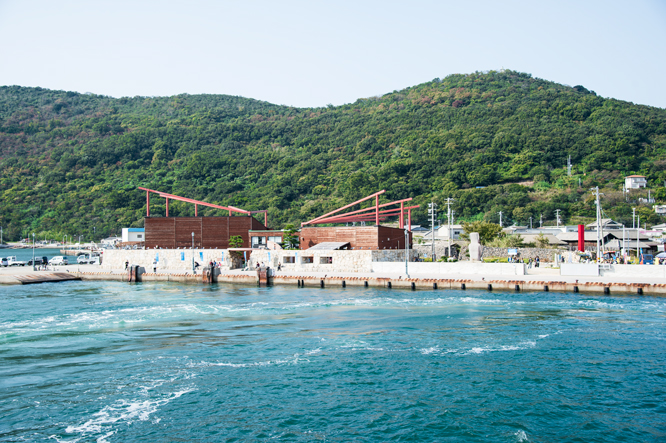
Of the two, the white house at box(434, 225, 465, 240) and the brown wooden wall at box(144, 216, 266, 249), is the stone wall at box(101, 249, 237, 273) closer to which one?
the brown wooden wall at box(144, 216, 266, 249)

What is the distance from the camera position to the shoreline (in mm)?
36344

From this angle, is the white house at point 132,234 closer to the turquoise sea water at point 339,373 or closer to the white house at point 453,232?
the turquoise sea water at point 339,373

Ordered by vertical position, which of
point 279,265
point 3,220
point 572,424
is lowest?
point 572,424

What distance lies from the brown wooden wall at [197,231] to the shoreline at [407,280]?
647 centimetres

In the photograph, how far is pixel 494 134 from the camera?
12975cm

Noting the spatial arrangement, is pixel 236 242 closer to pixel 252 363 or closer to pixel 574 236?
pixel 252 363

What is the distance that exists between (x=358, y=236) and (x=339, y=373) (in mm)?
33767

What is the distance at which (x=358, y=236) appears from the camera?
2045 inches

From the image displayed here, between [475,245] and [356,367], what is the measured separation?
33537 mm

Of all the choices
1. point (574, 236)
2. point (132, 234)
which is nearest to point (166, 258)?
point (132, 234)

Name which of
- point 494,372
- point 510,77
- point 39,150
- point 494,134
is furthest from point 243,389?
point 510,77

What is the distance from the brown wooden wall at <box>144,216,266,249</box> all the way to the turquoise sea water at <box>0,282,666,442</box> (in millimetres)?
26571

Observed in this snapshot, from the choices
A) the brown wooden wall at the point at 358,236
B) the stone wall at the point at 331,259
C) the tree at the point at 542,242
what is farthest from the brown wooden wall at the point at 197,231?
the tree at the point at 542,242

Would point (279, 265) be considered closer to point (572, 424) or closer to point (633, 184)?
point (572, 424)
